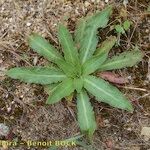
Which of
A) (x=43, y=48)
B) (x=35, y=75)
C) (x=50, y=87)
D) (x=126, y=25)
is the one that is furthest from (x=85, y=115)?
(x=126, y=25)

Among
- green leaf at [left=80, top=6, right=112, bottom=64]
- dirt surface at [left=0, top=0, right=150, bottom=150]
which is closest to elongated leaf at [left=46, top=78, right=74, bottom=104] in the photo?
dirt surface at [left=0, top=0, right=150, bottom=150]

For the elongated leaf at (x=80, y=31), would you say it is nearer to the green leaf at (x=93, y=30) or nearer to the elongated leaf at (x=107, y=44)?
the green leaf at (x=93, y=30)

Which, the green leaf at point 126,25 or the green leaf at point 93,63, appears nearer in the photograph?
the green leaf at point 93,63

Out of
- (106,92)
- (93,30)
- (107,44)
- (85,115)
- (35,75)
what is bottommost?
(85,115)

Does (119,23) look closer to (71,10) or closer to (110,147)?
(71,10)

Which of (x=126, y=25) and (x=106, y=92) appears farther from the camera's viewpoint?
(x=126, y=25)

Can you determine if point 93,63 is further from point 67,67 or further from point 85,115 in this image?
point 85,115

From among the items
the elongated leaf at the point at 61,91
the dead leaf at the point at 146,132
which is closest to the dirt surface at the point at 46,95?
the dead leaf at the point at 146,132
